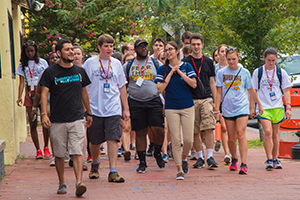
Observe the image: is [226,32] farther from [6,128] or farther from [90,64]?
[6,128]

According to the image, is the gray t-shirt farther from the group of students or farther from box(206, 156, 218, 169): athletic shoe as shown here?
box(206, 156, 218, 169): athletic shoe

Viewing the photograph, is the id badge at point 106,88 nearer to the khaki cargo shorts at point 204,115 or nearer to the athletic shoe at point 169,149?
the khaki cargo shorts at point 204,115

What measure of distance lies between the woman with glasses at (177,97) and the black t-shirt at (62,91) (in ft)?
4.91

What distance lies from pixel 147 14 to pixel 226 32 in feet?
11.2

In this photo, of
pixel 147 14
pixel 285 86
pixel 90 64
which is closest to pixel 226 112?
pixel 285 86

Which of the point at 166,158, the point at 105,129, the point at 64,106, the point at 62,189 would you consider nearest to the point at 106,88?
the point at 105,129

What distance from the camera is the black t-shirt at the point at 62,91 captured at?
5961 mm

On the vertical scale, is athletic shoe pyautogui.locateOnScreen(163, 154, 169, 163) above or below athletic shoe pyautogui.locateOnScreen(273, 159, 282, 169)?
above

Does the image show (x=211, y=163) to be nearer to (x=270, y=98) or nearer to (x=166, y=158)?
(x=166, y=158)

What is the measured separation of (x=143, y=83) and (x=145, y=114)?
54 centimetres

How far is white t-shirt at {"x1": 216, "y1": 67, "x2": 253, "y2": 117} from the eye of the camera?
7.60 meters

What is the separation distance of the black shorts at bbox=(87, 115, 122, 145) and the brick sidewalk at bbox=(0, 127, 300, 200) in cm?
67

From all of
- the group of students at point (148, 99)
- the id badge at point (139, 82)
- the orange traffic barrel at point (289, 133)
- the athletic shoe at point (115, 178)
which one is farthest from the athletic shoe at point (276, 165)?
the athletic shoe at point (115, 178)

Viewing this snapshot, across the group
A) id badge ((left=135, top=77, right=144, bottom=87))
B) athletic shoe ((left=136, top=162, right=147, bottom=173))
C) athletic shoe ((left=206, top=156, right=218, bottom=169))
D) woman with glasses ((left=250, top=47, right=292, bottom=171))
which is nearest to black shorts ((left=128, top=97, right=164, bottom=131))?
id badge ((left=135, top=77, right=144, bottom=87))
